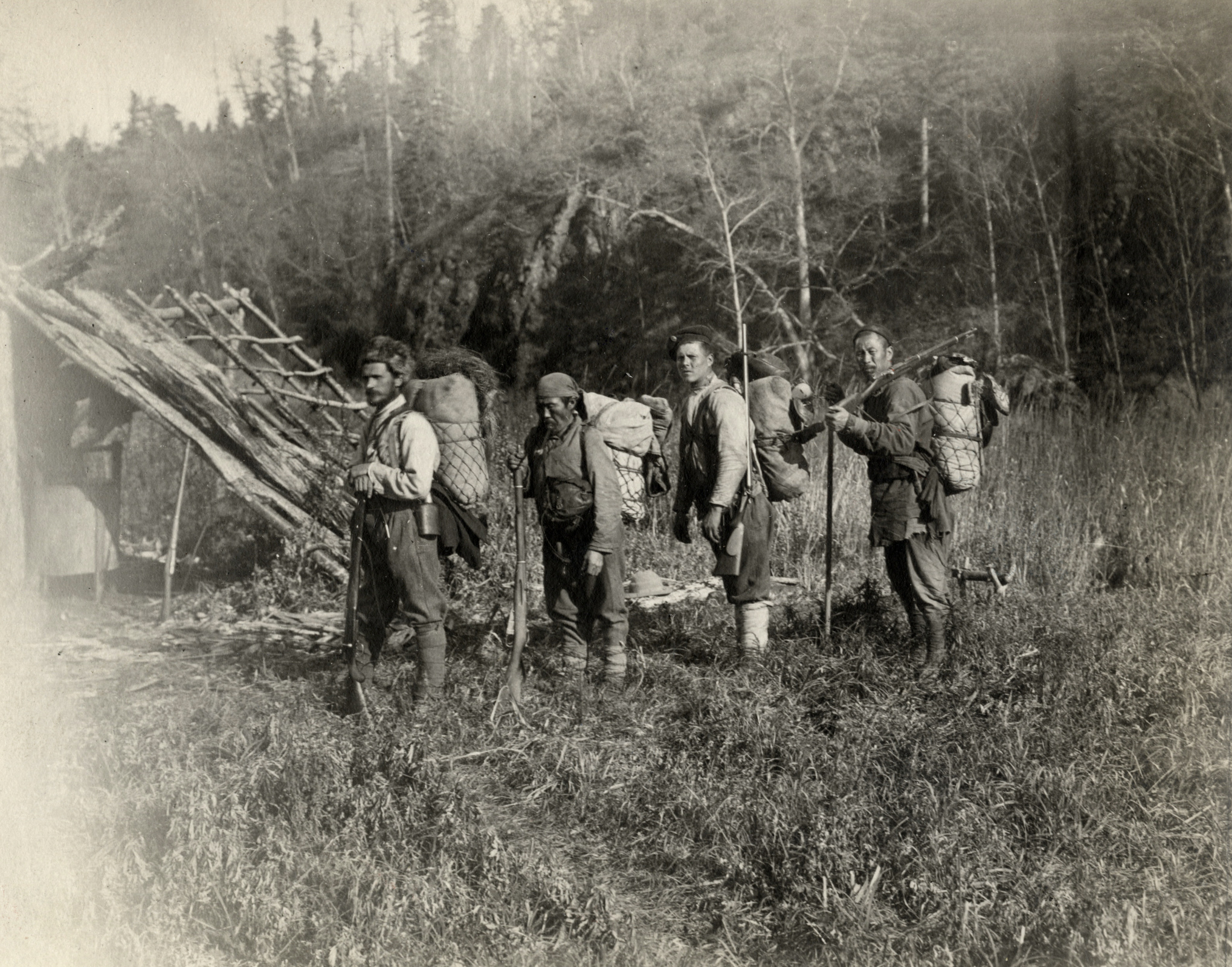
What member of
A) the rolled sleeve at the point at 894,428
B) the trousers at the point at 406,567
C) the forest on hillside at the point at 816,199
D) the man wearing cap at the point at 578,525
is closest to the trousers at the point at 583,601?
the man wearing cap at the point at 578,525

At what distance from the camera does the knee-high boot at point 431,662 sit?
5.09m

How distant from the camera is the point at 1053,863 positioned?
11.9ft

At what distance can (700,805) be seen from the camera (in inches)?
160

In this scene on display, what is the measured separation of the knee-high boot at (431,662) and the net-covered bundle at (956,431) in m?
3.03

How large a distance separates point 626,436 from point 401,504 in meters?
1.32

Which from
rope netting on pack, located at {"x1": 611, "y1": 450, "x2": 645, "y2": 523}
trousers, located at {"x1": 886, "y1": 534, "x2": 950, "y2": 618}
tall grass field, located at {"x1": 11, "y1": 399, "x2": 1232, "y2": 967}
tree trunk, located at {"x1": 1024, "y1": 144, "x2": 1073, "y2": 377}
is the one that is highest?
tree trunk, located at {"x1": 1024, "y1": 144, "x2": 1073, "y2": 377}

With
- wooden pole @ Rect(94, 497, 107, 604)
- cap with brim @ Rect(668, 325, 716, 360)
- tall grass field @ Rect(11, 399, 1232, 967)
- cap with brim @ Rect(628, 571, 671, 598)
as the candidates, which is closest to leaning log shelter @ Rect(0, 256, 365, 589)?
wooden pole @ Rect(94, 497, 107, 604)

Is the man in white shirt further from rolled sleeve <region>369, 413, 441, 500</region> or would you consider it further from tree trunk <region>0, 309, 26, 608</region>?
tree trunk <region>0, 309, 26, 608</region>

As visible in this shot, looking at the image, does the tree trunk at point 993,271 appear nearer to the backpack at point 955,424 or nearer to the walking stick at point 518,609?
the backpack at point 955,424

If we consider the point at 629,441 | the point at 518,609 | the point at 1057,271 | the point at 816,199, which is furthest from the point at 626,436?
the point at 816,199

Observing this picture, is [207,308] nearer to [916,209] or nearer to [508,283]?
[508,283]

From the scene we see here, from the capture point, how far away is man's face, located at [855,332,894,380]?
5.68m

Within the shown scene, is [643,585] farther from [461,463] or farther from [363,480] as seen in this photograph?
[363,480]

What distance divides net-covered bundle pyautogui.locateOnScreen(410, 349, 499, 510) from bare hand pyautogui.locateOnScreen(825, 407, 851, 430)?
1.87 meters
